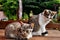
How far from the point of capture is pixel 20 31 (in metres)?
1.46

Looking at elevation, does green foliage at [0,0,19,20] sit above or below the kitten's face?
above

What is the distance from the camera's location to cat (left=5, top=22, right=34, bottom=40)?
4.75ft

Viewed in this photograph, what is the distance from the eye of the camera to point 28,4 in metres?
2.21

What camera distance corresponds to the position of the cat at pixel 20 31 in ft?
4.75

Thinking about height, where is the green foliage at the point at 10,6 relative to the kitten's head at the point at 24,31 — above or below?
above

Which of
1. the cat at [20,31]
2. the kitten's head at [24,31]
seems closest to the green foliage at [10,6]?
the cat at [20,31]

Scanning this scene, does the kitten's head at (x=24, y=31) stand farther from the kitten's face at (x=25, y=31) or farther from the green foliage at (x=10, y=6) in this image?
the green foliage at (x=10, y=6)

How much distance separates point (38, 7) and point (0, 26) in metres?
0.55

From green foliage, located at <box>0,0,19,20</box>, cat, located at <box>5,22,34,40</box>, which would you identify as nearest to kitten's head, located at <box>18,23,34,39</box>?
cat, located at <box>5,22,34,40</box>

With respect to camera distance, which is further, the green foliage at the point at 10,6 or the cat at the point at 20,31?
the green foliage at the point at 10,6

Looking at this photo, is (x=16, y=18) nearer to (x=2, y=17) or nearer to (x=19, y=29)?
(x=2, y=17)

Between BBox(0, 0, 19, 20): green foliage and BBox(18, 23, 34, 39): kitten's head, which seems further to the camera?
BBox(0, 0, 19, 20): green foliage

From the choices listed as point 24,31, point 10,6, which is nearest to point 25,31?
point 24,31

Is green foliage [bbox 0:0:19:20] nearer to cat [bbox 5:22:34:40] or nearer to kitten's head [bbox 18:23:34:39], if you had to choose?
cat [bbox 5:22:34:40]
